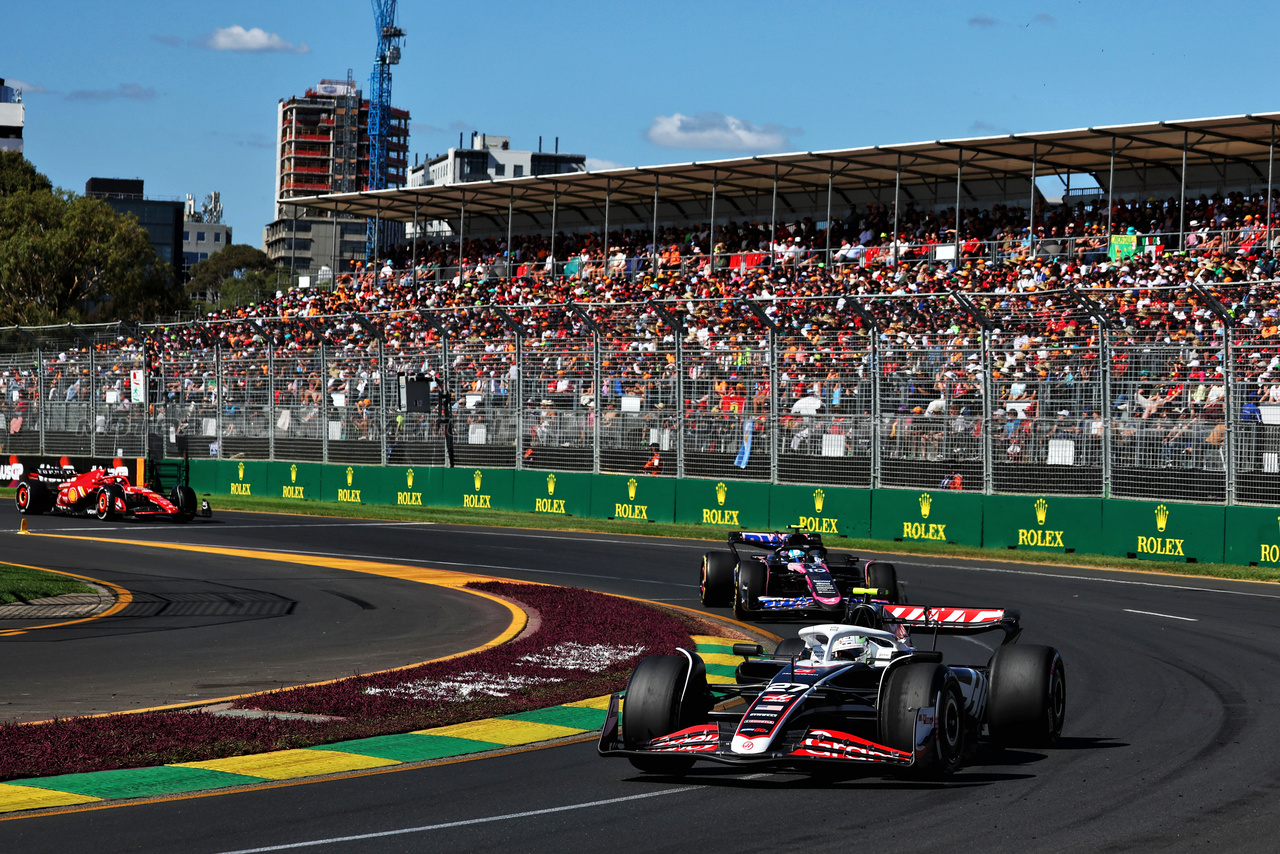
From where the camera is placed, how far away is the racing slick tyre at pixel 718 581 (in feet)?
55.6

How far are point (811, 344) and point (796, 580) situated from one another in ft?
39.5

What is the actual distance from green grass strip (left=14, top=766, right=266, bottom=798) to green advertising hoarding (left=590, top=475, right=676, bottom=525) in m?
21.2

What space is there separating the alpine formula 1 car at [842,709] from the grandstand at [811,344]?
14019mm

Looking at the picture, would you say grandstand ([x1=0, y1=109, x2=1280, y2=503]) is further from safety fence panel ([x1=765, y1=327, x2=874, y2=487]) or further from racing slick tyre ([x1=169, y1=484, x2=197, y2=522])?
racing slick tyre ([x1=169, y1=484, x2=197, y2=522])

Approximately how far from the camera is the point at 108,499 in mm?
28734

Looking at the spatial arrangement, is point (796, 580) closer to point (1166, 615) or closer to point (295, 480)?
point (1166, 615)

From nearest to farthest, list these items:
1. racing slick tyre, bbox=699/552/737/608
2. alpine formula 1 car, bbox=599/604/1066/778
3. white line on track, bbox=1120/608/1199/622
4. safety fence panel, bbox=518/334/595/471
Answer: alpine formula 1 car, bbox=599/604/1066/778, white line on track, bbox=1120/608/1199/622, racing slick tyre, bbox=699/552/737/608, safety fence panel, bbox=518/334/595/471

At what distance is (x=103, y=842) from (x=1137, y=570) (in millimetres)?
18715

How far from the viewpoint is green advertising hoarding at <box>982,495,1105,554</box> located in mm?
24297

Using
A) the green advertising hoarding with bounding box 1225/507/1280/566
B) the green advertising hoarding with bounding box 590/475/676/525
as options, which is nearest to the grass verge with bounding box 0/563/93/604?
the green advertising hoarding with bounding box 590/475/676/525

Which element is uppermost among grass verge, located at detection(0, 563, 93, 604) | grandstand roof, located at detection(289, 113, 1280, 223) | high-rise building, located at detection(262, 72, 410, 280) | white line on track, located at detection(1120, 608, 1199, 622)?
high-rise building, located at detection(262, 72, 410, 280)

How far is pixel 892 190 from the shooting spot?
44.1 m

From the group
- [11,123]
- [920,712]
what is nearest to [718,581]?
[920,712]

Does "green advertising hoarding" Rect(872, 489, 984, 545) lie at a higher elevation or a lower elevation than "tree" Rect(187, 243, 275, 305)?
lower
